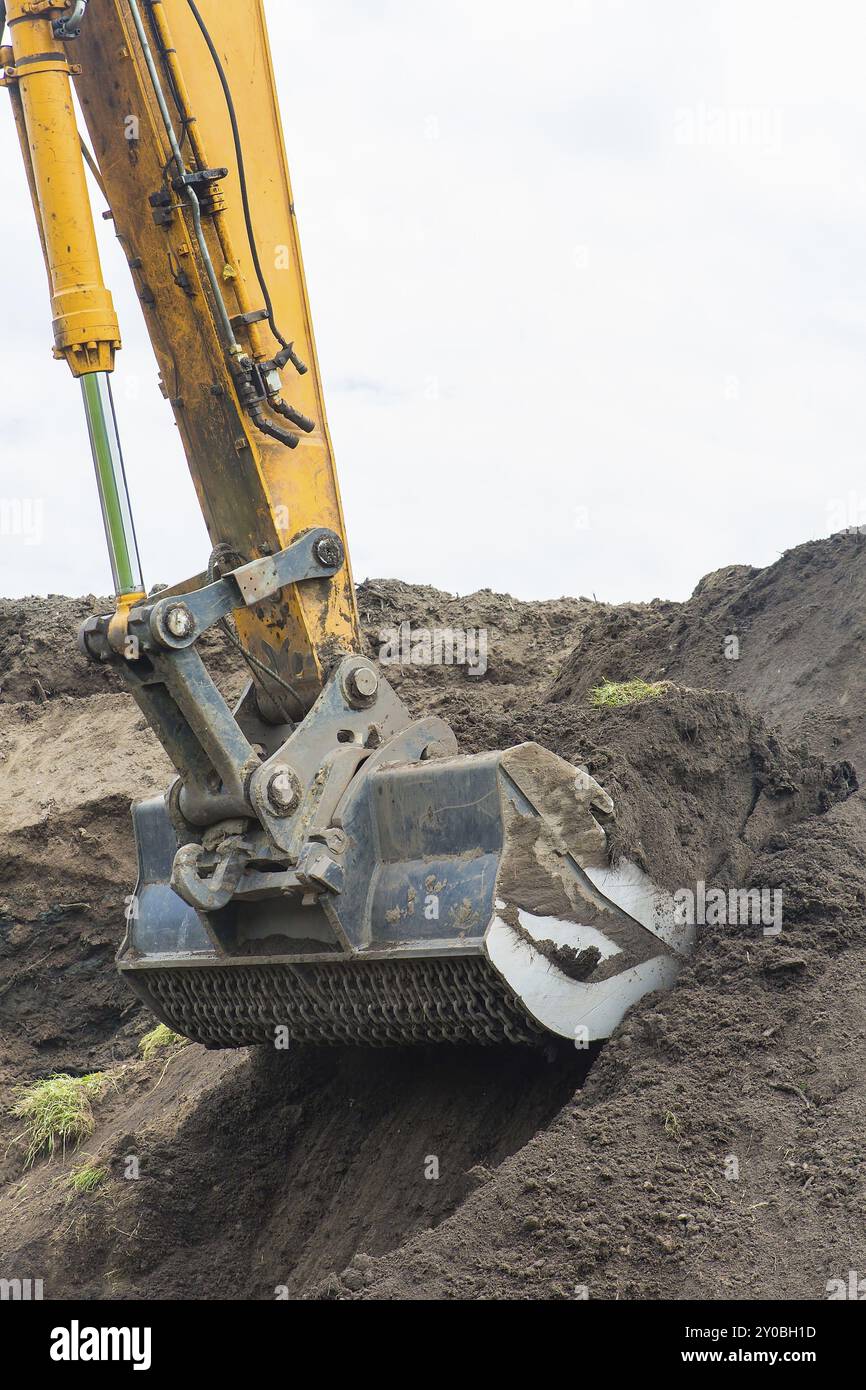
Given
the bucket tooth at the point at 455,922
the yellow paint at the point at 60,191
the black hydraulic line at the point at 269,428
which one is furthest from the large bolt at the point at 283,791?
the yellow paint at the point at 60,191

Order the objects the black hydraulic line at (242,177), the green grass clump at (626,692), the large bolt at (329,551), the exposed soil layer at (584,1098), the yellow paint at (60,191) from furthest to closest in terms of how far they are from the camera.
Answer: the green grass clump at (626,692) → the large bolt at (329,551) → the black hydraulic line at (242,177) → the yellow paint at (60,191) → the exposed soil layer at (584,1098)

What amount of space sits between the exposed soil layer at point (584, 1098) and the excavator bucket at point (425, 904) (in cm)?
23

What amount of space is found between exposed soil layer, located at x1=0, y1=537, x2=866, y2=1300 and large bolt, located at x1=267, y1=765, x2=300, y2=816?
1.22 m

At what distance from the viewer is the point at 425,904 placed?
493cm

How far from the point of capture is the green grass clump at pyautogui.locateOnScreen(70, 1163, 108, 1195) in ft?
21.3

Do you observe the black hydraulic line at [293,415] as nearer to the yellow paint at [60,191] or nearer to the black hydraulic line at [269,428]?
the black hydraulic line at [269,428]

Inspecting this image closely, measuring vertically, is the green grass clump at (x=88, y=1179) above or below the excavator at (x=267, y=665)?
below

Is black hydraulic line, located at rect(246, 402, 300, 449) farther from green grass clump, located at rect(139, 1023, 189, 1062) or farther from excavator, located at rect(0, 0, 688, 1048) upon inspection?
green grass clump, located at rect(139, 1023, 189, 1062)

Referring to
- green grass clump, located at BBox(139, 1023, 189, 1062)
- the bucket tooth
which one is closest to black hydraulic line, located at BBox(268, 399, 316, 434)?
the bucket tooth

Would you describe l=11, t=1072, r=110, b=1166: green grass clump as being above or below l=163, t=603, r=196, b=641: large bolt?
below

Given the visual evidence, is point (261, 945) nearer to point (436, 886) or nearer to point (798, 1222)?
point (436, 886)

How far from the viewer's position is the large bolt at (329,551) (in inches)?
206

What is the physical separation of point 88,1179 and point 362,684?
111 inches
